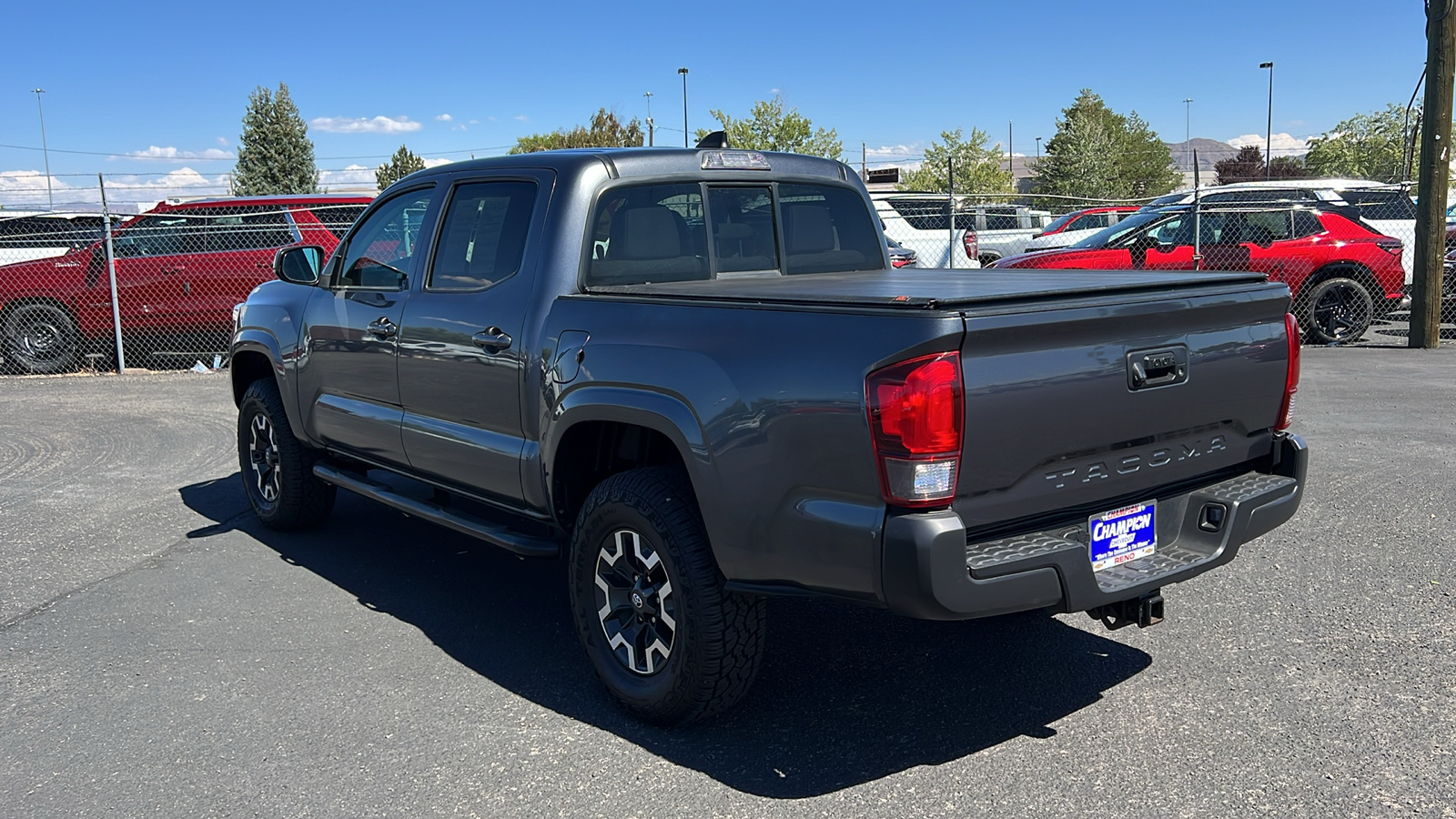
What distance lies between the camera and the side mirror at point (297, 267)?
19.4ft

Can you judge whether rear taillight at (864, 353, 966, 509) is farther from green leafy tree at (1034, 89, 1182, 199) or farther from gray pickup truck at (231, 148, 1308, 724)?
green leafy tree at (1034, 89, 1182, 199)

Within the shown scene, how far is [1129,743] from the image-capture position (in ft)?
12.1

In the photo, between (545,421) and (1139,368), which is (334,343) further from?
(1139,368)

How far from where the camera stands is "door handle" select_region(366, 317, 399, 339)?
514 cm

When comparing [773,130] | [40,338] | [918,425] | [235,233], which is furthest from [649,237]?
[773,130]

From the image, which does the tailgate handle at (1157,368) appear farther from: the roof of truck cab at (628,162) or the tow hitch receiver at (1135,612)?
the roof of truck cab at (628,162)

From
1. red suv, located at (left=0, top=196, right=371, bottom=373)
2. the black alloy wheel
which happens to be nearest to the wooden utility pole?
the black alloy wheel

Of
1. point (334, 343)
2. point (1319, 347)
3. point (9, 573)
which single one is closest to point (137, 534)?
point (9, 573)

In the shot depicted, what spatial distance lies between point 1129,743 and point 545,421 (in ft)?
7.44

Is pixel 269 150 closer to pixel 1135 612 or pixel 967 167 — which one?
pixel 967 167

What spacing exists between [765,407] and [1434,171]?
13.2m

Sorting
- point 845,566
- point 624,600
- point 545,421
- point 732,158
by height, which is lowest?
point 624,600

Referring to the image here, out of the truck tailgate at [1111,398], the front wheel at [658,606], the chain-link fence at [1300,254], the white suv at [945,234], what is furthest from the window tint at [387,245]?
the white suv at [945,234]

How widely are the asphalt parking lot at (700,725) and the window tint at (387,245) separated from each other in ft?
4.83
